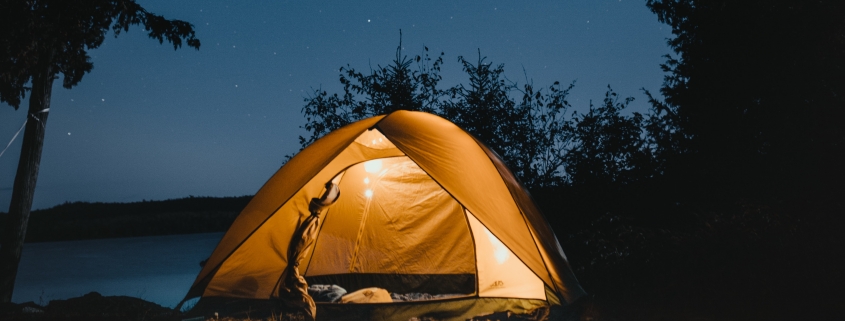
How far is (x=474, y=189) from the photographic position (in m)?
3.85

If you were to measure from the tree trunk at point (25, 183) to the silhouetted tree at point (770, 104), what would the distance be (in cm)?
809

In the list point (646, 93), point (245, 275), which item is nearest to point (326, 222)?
point (245, 275)

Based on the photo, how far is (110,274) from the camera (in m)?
16.9

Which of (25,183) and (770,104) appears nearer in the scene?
(25,183)

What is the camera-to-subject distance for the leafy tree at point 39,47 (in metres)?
5.59

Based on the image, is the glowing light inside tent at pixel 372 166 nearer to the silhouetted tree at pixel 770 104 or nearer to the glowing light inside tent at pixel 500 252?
the glowing light inside tent at pixel 500 252

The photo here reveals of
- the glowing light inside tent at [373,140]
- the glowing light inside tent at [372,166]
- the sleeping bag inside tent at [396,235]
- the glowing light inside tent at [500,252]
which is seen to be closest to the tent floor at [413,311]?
the sleeping bag inside tent at [396,235]

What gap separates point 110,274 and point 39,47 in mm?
13459

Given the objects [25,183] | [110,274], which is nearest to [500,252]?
[25,183]

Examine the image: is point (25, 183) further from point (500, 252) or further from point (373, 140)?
point (500, 252)

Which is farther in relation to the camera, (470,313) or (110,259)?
(110,259)

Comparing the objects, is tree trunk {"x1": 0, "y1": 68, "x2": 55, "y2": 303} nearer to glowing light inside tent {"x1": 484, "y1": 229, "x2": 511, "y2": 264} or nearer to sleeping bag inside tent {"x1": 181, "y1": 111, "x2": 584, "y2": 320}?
sleeping bag inside tent {"x1": 181, "y1": 111, "x2": 584, "y2": 320}

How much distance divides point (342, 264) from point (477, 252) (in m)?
1.48

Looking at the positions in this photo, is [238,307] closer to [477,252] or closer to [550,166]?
[477,252]
